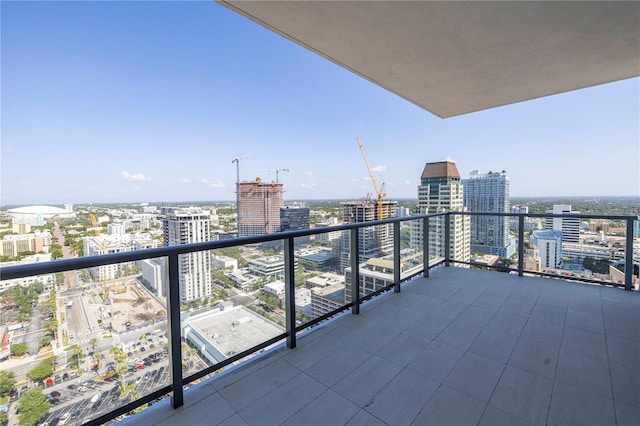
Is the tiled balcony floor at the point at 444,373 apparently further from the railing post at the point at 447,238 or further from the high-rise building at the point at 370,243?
the railing post at the point at 447,238

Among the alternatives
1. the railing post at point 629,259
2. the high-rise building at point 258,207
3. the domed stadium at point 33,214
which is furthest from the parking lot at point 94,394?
the high-rise building at point 258,207

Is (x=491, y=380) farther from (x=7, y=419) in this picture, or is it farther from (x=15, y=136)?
(x=15, y=136)

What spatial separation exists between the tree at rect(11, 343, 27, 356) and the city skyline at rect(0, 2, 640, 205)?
2.97m

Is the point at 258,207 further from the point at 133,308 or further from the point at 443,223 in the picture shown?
the point at 133,308

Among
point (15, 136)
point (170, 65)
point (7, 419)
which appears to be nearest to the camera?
point (7, 419)

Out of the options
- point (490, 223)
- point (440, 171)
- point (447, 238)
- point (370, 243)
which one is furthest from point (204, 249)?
point (440, 171)

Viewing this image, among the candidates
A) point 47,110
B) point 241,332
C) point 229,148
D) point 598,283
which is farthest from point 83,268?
point 229,148

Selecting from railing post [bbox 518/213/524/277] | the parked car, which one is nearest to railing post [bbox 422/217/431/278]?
railing post [bbox 518/213/524/277]

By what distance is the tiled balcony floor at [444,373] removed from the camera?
5.09ft

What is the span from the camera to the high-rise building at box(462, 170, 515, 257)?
4.56 m

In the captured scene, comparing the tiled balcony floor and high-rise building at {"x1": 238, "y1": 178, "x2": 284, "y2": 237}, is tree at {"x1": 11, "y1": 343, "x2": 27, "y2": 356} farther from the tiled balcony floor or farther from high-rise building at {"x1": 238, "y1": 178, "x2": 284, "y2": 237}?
high-rise building at {"x1": 238, "y1": 178, "x2": 284, "y2": 237}

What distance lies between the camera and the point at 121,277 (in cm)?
145

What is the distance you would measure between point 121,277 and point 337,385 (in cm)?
160

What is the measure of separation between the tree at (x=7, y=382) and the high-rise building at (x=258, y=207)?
333 inches
